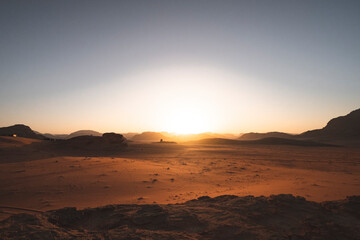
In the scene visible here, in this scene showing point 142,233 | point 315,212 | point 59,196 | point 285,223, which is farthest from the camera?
point 59,196

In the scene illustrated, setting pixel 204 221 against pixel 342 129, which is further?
pixel 342 129

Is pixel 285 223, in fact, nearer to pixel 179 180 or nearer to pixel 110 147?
pixel 179 180

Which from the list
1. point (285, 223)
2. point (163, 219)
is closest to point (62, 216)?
point (163, 219)

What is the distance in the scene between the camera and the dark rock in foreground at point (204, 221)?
261 cm

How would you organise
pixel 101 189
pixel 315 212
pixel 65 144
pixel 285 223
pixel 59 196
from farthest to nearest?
1. pixel 65 144
2. pixel 101 189
3. pixel 59 196
4. pixel 315 212
5. pixel 285 223

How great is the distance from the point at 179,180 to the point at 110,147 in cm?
1693

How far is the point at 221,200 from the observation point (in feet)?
13.3

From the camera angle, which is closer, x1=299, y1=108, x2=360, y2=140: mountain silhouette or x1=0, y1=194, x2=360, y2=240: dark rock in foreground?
x1=0, y1=194, x2=360, y2=240: dark rock in foreground

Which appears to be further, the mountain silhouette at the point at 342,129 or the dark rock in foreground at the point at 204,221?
the mountain silhouette at the point at 342,129

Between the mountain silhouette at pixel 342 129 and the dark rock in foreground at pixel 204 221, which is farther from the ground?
the mountain silhouette at pixel 342 129

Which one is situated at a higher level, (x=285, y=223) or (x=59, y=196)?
(x=285, y=223)

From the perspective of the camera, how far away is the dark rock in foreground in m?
2.61

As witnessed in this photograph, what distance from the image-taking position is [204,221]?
3023 mm

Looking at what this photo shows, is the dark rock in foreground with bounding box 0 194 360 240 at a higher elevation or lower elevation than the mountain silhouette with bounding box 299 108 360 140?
lower
